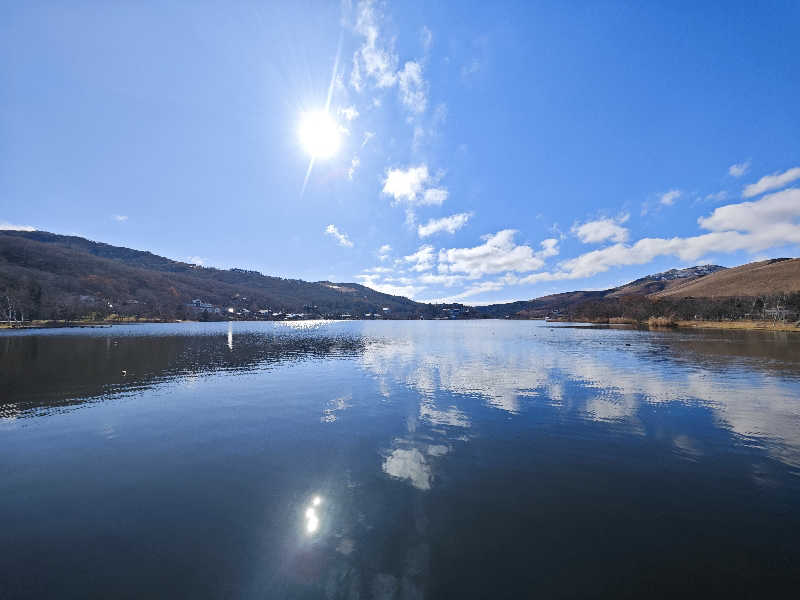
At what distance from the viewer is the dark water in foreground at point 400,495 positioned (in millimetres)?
9633

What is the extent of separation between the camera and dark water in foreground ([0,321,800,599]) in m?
9.63

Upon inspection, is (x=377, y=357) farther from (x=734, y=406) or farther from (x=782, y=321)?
(x=782, y=321)

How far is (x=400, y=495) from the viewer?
560 inches

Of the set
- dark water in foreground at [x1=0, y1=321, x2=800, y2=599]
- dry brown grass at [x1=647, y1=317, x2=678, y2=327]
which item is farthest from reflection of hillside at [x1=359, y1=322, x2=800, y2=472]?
dry brown grass at [x1=647, y1=317, x2=678, y2=327]

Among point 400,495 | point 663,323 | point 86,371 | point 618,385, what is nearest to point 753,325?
point 663,323

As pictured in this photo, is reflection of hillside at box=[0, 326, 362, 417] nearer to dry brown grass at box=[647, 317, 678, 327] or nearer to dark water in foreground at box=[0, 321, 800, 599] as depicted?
dark water in foreground at box=[0, 321, 800, 599]

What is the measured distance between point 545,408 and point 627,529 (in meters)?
Result: 16.4

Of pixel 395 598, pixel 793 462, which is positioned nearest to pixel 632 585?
pixel 395 598

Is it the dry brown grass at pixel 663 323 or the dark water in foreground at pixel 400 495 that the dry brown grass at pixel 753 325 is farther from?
the dark water in foreground at pixel 400 495

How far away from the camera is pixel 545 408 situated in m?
27.7

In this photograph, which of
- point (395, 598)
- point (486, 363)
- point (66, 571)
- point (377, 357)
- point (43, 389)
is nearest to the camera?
point (395, 598)

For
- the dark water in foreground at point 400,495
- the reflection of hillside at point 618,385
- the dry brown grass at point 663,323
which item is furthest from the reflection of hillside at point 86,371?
the dry brown grass at point 663,323

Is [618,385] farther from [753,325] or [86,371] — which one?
[753,325]

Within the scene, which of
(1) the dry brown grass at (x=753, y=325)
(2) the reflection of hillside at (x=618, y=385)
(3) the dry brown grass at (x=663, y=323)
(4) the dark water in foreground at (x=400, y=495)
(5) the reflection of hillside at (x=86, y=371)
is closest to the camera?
(4) the dark water in foreground at (x=400, y=495)
